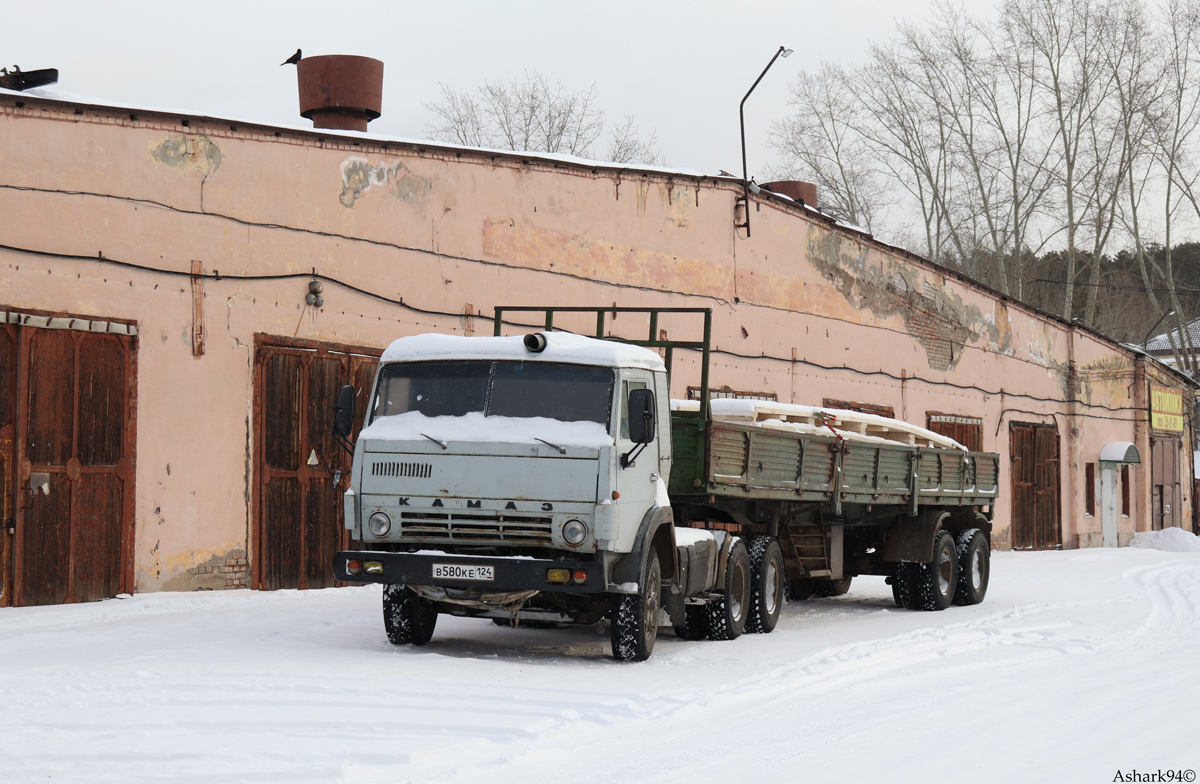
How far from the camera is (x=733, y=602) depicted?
12172mm

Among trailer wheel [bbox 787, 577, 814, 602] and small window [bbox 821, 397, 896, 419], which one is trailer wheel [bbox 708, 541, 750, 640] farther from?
small window [bbox 821, 397, 896, 419]

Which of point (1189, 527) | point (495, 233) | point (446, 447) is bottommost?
point (1189, 527)

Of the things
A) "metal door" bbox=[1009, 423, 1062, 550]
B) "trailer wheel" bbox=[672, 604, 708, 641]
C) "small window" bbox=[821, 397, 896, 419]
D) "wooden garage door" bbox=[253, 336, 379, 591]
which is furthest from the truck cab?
"metal door" bbox=[1009, 423, 1062, 550]

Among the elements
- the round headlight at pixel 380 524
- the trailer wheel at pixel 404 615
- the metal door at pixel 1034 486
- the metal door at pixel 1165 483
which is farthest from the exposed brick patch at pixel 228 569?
the metal door at pixel 1165 483

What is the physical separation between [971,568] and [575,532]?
8.41 meters

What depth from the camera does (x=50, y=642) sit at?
35.4ft

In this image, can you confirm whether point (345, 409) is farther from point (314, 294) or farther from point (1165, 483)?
point (1165, 483)

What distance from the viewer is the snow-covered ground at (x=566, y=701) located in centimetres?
650

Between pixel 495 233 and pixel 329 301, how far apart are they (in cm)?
303

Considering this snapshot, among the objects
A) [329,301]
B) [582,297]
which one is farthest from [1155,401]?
[329,301]

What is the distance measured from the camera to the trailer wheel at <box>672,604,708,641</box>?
11.9 meters

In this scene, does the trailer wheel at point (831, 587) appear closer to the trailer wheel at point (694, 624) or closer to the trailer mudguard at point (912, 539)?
the trailer mudguard at point (912, 539)

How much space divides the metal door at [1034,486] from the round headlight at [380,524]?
78.7ft

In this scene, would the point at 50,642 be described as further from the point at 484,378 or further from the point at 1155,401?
the point at 1155,401
